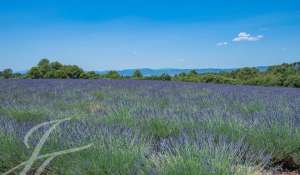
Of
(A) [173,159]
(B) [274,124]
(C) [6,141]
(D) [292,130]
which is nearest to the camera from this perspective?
(A) [173,159]

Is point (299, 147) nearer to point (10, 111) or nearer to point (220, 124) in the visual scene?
point (220, 124)

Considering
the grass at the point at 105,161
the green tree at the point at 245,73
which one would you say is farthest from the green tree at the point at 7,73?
the grass at the point at 105,161

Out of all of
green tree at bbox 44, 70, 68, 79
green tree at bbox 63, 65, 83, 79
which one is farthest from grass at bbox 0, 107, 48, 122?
green tree at bbox 63, 65, 83, 79

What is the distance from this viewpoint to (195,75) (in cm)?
1873

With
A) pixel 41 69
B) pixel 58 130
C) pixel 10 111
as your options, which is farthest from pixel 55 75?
pixel 58 130

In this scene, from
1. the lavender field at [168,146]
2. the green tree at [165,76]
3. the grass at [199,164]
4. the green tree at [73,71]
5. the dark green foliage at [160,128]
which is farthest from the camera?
→ the green tree at [73,71]

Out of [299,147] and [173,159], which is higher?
[173,159]

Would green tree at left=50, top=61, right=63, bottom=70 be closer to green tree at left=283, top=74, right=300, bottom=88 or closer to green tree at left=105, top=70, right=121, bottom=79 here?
green tree at left=105, top=70, right=121, bottom=79

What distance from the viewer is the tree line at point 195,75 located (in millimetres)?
15991

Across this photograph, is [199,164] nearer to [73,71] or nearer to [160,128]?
[160,128]

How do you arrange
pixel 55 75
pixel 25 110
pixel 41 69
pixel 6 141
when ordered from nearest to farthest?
pixel 6 141
pixel 25 110
pixel 55 75
pixel 41 69

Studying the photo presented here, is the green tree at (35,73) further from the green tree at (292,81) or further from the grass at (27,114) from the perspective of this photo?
the grass at (27,114)

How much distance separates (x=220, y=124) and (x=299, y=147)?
0.65m

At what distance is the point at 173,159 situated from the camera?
62.4 inches
